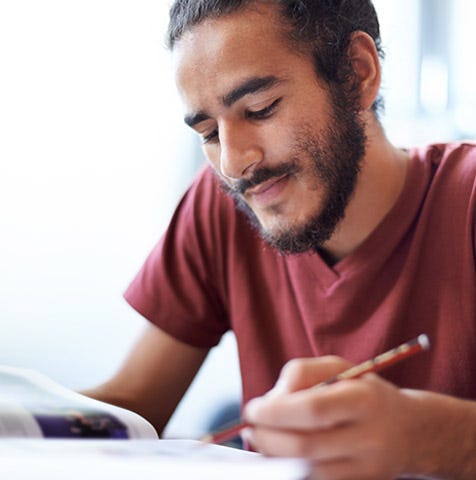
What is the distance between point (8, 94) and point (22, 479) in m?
1.13

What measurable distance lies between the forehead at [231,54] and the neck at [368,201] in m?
0.20

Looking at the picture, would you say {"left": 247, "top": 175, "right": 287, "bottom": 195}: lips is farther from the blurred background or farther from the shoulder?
the blurred background

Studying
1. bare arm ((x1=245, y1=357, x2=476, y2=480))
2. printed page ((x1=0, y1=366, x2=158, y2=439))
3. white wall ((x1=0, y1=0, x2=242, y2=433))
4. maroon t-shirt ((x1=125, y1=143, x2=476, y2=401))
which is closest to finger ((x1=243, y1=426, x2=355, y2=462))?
bare arm ((x1=245, y1=357, x2=476, y2=480))

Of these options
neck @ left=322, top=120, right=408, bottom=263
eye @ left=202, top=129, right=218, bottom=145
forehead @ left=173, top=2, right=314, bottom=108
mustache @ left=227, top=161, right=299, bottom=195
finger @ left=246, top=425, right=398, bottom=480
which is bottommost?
finger @ left=246, top=425, right=398, bottom=480

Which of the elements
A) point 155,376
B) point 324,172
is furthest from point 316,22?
point 155,376

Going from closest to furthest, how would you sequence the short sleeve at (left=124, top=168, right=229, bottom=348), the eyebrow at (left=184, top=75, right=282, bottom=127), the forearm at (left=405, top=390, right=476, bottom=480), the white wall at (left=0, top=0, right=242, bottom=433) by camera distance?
the forearm at (left=405, top=390, right=476, bottom=480)
the eyebrow at (left=184, top=75, right=282, bottom=127)
the short sleeve at (left=124, top=168, right=229, bottom=348)
the white wall at (left=0, top=0, right=242, bottom=433)

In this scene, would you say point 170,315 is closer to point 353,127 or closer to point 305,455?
point 353,127

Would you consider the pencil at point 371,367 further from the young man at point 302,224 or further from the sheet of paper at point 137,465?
the young man at point 302,224

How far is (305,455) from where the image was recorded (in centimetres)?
69

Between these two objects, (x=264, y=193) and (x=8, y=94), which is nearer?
(x=264, y=193)

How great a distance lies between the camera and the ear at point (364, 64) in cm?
129

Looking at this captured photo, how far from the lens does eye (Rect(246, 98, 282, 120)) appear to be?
1.14 meters

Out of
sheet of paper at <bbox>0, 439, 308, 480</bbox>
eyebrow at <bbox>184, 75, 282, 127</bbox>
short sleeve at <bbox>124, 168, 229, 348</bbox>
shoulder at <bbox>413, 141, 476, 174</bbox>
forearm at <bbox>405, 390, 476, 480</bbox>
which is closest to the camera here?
sheet of paper at <bbox>0, 439, 308, 480</bbox>

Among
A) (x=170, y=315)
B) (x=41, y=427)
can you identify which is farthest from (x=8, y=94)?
(x=41, y=427)
